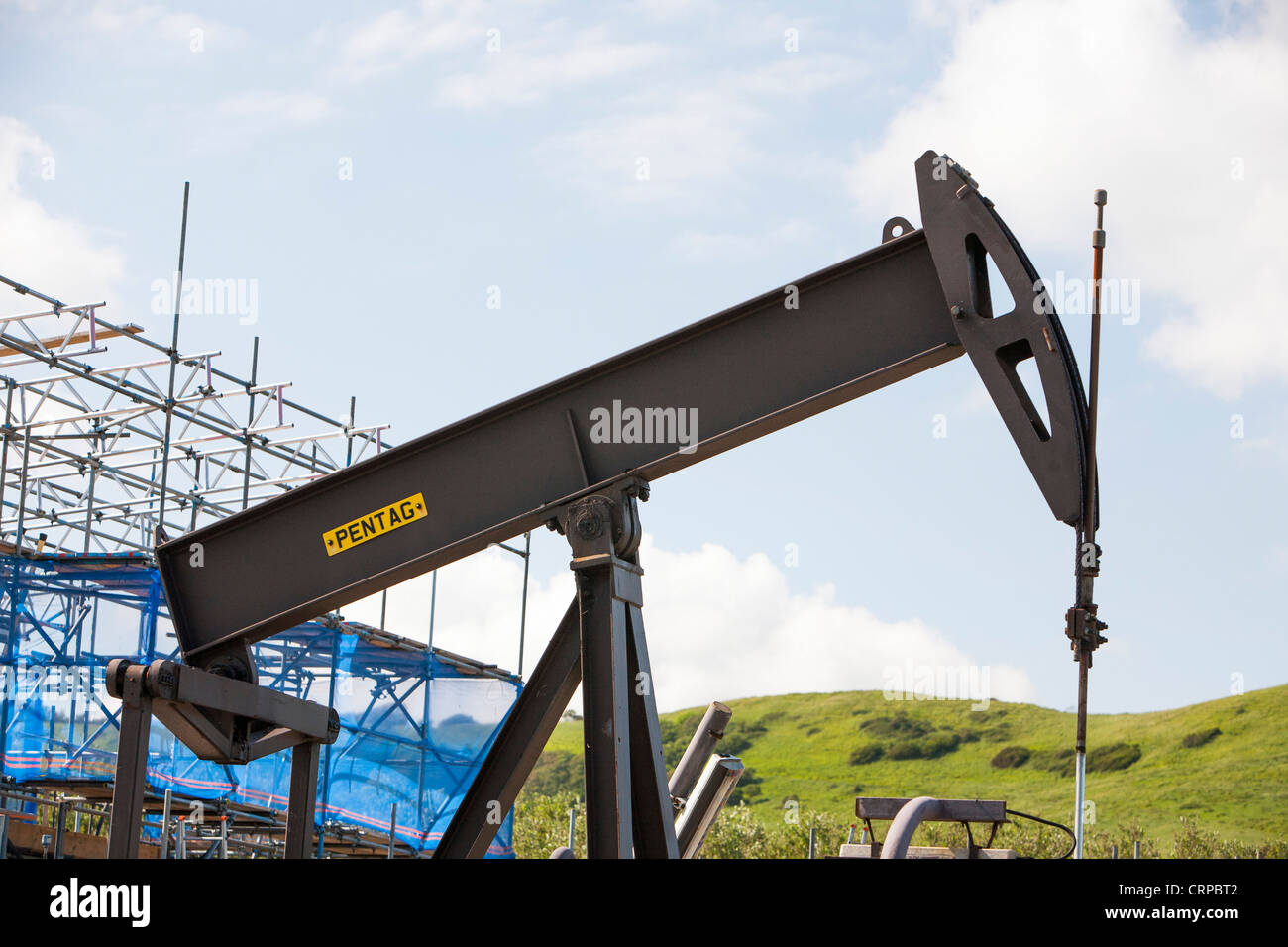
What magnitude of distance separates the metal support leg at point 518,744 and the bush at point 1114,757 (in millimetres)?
81282

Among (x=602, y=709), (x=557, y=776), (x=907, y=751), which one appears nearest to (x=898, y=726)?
(x=907, y=751)

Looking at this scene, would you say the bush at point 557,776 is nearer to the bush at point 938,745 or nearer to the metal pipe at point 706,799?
the bush at point 938,745

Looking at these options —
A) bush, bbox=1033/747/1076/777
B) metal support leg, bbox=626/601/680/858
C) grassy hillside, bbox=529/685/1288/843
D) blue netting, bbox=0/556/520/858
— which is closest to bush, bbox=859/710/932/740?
grassy hillside, bbox=529/685/1288/843

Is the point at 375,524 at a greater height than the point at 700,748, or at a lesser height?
greater

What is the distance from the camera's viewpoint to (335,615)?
1780 centimetres

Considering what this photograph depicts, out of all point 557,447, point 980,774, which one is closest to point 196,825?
point 557,447

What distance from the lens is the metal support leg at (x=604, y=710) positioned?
6449 mm

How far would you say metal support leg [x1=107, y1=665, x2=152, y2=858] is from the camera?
21.6 ft

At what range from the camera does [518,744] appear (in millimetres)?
7176

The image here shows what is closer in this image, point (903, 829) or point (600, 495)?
point (903, 829)

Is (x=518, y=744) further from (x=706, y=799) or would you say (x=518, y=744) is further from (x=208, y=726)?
(x=706, y=799)

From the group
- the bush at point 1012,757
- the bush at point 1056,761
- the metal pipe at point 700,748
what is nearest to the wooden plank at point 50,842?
the metal pipe at point 700,748

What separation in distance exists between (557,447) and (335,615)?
11.3 metres

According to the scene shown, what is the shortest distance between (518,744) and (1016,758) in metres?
86.1
